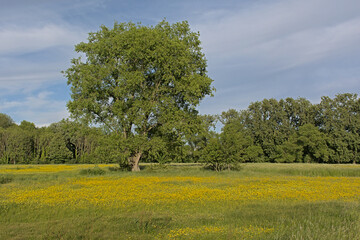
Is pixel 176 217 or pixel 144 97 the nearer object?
pixel 176 217

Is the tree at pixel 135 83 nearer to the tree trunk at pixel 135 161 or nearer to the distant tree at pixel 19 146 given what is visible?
the tree trunk at pixel 135 161

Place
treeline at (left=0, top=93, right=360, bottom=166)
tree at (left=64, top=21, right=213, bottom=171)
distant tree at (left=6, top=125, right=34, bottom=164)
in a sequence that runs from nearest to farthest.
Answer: tree at (left=64, top=21, right=213, bottom=171) → treeline at (left=0, top=93, right=360, bottom=166) → distant tree at (left=6, top=125, right=34, bottom=164)

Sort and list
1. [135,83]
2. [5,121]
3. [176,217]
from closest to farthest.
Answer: [176,217] < [135,83] < [5,121]

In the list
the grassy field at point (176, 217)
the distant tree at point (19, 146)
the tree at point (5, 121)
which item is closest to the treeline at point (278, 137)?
the distant tree at point (19, 146)

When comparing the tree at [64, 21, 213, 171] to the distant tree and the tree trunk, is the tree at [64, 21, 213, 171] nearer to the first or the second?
the tree trunk

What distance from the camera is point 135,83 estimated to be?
3272 cm

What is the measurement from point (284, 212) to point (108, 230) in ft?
21.9

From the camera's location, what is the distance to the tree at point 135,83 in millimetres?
33312

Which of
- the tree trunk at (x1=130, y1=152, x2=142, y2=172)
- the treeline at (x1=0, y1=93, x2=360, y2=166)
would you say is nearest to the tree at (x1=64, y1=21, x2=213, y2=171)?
the tree trunk at (x1=130, y1=152, x2=142, y2=172)

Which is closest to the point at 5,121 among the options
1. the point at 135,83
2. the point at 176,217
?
the point at 135,83

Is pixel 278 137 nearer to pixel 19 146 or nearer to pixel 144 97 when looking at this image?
pixel 144 97

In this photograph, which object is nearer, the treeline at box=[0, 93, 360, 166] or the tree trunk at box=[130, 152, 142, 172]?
the tree trunk at box=[130, 152, 142, 172]

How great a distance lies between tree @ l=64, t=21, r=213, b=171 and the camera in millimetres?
33312

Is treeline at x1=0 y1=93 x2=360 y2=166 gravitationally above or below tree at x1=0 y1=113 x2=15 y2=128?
below
